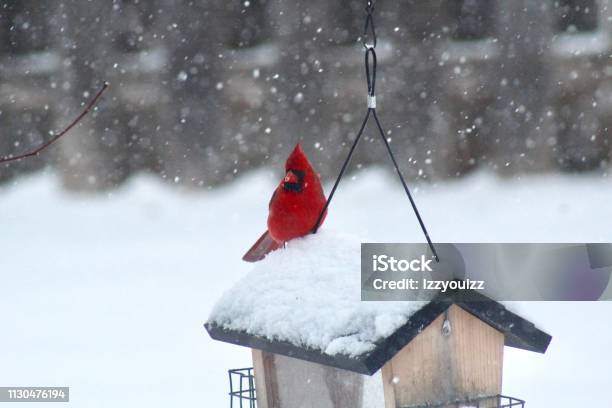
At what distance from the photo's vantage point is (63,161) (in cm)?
697

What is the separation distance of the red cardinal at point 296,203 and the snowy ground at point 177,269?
1941 millimetres

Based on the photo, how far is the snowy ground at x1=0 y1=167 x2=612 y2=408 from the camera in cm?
391

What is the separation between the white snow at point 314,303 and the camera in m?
1.55

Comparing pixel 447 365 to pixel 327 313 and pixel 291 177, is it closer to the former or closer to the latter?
pixel 327 313

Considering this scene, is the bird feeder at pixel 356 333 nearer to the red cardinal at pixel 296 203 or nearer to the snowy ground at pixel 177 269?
the red cardinal at pixel 296 203

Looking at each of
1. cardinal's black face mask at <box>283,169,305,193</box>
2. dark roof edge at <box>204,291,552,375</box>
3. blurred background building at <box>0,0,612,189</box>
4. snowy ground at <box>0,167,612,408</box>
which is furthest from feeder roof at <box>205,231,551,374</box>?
blurred background building at <box>0,0,612,189</box>

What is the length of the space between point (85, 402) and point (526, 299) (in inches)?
97.4

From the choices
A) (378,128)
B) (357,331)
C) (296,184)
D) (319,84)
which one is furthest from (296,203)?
(319,84)

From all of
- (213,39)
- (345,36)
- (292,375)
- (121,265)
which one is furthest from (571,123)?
(292,375)

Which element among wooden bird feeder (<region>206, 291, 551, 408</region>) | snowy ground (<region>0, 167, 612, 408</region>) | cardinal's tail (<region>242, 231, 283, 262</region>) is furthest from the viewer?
snowy ground (<region>0, 167, 612, 408</region>)

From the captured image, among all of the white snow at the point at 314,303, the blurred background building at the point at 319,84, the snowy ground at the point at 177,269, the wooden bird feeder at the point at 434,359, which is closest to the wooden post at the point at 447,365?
the wooden bird feeder at the point at 434,359

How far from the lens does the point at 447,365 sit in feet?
5.62

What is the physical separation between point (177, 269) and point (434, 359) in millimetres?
4212

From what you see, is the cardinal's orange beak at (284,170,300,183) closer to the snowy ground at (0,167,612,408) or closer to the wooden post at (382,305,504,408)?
the wooden post at (382,305,504,408)
